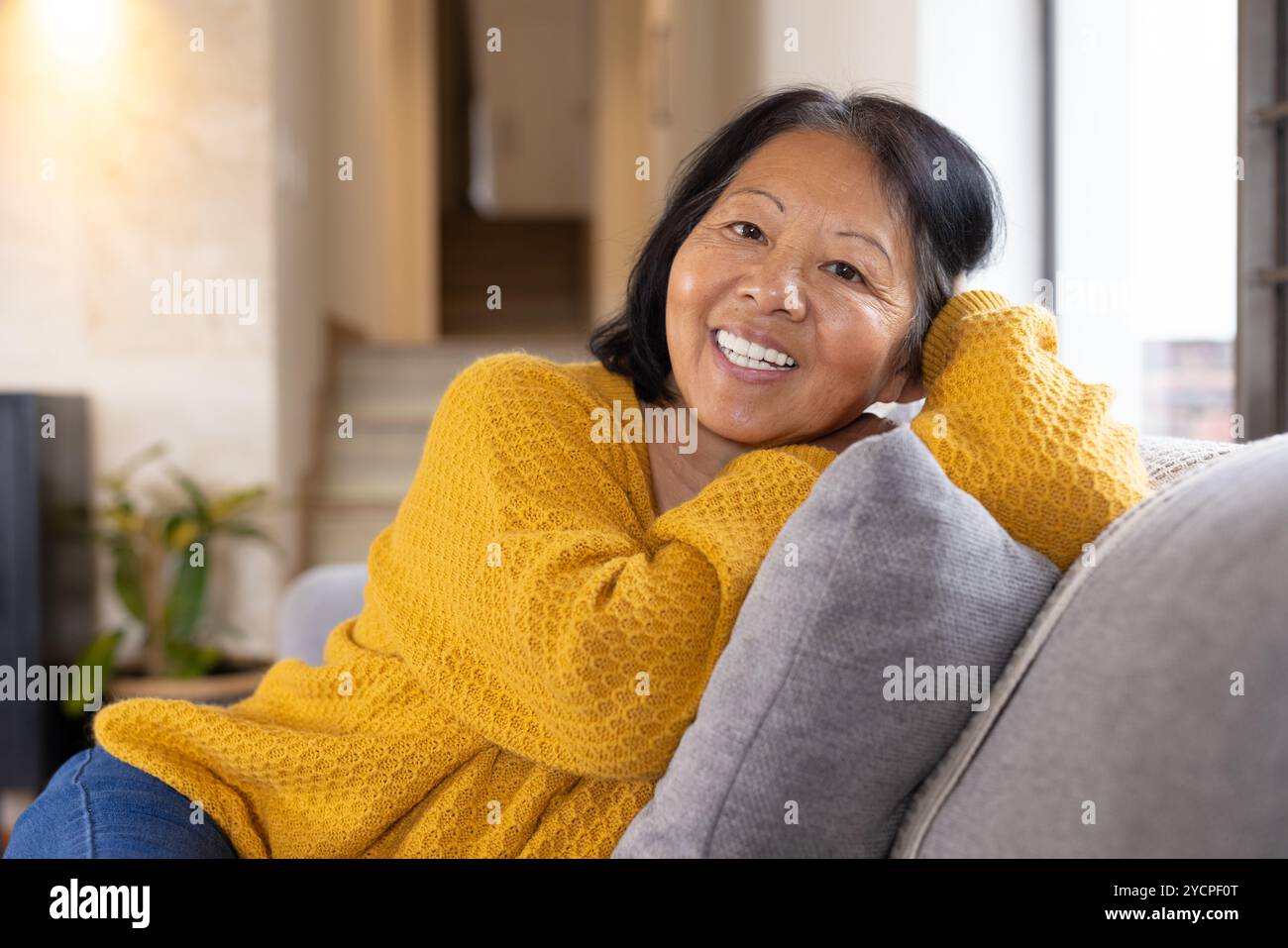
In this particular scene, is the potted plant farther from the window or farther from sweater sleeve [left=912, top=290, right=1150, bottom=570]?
sweater sleeve [left=912, top=290, right=1150, bottom=570]

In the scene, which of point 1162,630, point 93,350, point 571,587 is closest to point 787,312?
point 571,587

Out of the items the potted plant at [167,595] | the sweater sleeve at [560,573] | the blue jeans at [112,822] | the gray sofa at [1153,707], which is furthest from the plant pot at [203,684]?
the gray sofa at [1153,707]

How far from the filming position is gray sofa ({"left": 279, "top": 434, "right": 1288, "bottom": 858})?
67 centimetres

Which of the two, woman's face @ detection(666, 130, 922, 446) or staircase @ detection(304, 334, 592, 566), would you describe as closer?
woman's face @ detection(666, 130, 922, 446)

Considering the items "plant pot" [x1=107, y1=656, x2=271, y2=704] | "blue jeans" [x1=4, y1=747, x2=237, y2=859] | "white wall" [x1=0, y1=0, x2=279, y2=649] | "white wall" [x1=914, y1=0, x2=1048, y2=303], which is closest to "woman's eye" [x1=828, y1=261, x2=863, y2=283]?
"blue jeans" [x1=4, y1=747, x2=237, y2=859]

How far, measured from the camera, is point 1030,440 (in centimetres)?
92

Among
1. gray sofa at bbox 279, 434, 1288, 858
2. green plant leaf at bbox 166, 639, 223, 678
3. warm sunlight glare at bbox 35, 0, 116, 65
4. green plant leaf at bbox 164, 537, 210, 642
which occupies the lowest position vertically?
green plant leaf at bbox 166, 639, 223, 678

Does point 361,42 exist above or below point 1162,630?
above

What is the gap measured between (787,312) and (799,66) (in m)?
2.73

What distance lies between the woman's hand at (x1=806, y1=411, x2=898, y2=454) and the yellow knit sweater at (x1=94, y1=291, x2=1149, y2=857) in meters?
0.14

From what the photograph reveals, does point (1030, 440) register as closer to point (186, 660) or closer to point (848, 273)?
point (848, 273)

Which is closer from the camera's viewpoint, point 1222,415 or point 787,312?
point 787,312

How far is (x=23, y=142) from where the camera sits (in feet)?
11.0

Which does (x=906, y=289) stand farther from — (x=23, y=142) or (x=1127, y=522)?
(x=23, y=142)
